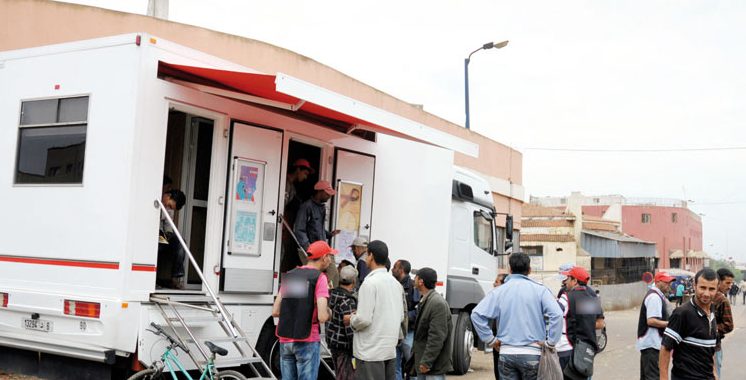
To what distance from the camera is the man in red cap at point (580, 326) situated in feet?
23.0

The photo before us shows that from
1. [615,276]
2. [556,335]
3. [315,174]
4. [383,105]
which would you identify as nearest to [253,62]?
[383,105]

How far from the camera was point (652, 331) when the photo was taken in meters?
7.39

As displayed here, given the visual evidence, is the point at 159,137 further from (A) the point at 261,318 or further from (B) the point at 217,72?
(A) the point at 261,318

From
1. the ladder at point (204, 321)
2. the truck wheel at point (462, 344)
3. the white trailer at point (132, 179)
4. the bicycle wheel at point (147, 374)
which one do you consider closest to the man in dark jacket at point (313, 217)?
the white trailer at point (132, 179)

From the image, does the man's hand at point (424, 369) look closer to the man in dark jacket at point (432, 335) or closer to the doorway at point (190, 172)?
the man in dark jacket at point (432, 335)

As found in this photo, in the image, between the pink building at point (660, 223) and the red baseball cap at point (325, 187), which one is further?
the pink building at point (660, 223)

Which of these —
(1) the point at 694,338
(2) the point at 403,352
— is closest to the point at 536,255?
(2) the point at 403,352

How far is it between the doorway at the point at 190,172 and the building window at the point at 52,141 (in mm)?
1142

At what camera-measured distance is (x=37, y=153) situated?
22.6 feet

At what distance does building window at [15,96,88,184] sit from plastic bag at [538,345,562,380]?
423cm

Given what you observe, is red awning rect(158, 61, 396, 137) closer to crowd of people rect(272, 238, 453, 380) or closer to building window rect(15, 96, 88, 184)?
building window rect(15, 96, 88, 184)

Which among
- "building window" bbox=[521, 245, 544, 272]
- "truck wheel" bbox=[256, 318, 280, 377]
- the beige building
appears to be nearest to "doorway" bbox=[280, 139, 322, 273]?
"truck wheel" bbox=[256, 318, 280, 377]

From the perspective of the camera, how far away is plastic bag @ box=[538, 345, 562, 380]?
5418 millimetres

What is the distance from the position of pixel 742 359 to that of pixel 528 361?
1172cm
